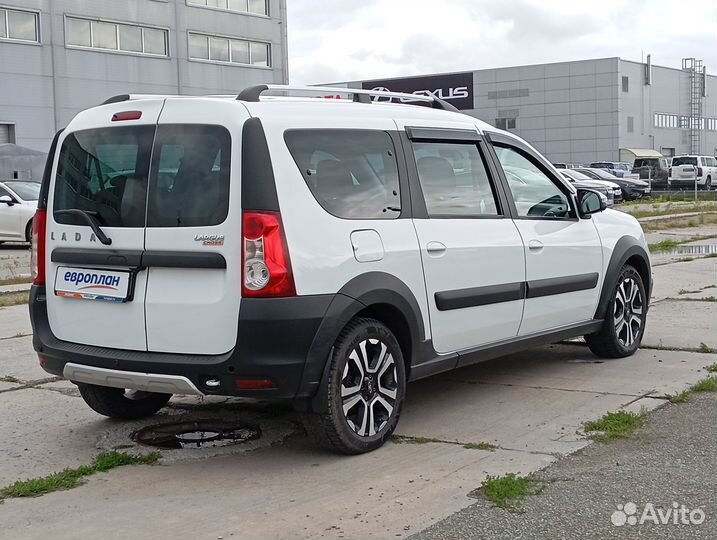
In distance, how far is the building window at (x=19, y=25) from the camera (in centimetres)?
4256

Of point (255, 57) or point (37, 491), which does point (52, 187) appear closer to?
point (37, 491)

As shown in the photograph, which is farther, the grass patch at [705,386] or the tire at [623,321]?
the tire at [623,321]

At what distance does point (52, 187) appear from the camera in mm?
5887

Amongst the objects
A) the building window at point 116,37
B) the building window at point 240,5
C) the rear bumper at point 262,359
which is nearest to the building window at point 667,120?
the building window at point 240,5

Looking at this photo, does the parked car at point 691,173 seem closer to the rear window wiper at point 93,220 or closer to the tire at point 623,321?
the tire at point 623,321

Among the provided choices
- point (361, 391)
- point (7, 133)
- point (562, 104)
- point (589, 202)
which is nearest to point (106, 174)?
point (361, 391)

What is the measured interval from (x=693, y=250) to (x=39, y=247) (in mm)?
13928

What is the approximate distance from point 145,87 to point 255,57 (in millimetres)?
7415

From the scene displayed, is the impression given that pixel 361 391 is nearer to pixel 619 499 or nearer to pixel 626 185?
pixel 619 499

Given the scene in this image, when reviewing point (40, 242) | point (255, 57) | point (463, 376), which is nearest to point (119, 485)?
point (40, 242)

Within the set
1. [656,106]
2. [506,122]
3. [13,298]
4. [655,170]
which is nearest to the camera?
[13,298]

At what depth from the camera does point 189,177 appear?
5.28 m

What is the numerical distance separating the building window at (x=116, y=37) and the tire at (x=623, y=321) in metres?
41.0

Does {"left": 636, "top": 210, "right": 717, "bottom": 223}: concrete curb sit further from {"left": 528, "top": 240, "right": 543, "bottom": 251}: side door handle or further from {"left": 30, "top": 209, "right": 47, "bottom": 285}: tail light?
{"left": 30, "top": 209, "right": 47, "bottom": 285}: tail light
